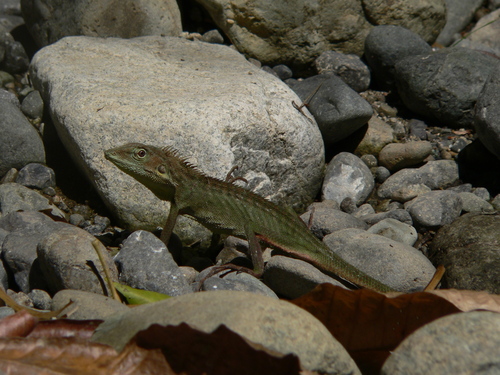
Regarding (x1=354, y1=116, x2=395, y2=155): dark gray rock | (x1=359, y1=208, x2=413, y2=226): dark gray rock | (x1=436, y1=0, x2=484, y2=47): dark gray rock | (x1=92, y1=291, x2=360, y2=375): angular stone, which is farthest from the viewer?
(x1=436, y1=0, x2=484, y2=47): dark gray rock

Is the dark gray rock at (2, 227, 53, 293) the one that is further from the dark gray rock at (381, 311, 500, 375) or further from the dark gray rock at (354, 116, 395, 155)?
the dark gray rock at (354, 116, 395, 155)

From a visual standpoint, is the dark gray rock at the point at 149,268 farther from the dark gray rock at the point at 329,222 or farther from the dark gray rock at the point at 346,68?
the dark gray rock at the point at 346,68

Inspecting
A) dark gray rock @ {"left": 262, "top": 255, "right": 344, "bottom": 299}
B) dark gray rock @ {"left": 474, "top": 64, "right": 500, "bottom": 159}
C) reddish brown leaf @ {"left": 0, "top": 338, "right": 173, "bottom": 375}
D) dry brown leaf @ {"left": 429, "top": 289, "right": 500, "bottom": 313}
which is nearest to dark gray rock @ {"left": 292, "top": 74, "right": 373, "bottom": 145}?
dark gray rock @ {"left": 474, "top": 64, "right": 500, "bottom": 159}

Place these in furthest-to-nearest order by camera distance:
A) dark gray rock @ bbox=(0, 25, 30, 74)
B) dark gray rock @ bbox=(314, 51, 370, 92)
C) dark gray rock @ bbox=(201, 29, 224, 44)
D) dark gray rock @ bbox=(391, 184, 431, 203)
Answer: dark gray rock @ bbox=(201, 29, 224, 44), dark gray rock @ bbox=(0, 25, 30, 74), dark gray rock @ bbox=(314, 51, 370, 92), dark gray rock @ bbox=(391, 184, 431, 203)

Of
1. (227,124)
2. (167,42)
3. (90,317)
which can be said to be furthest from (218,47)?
(90,317)

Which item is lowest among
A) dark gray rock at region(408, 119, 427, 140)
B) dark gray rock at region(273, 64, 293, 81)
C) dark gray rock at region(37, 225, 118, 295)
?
dark gray rock at region(408, 119, 427, 140)

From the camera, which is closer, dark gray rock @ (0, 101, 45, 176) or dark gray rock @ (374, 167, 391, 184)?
dark gray rock @ (0, 101, 45, 176)
